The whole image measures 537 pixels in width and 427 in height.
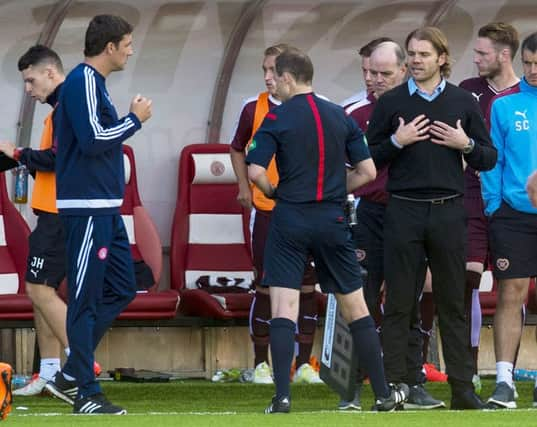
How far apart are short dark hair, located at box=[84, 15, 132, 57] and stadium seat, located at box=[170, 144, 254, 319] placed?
4.07 m

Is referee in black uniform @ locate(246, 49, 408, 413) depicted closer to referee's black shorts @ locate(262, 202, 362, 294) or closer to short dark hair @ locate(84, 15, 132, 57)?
referee's black shorts @ locate(262, 202, 362, 294)

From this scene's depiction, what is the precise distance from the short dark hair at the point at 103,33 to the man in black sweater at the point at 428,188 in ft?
4.68

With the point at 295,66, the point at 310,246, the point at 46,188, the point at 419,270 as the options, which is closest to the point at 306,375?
the point at 46,188

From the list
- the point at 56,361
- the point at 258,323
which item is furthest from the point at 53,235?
the point at 258,323

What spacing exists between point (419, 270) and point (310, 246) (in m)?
0.75

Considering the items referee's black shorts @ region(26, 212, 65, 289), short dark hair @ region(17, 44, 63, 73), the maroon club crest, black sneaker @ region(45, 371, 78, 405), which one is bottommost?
black sneaker @ region(45, 371, 78, 405)

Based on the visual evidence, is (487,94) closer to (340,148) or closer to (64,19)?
(340,148)

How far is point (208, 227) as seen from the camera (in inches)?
509

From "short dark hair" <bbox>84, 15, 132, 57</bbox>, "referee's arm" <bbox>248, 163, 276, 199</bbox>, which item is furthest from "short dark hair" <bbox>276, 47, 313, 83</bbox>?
"short dark hair" <bbox>84, 15, 132, 57</bbox>

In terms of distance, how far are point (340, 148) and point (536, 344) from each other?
4800mm

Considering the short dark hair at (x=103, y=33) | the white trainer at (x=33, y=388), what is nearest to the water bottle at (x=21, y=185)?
the white trainer at (x=33, y=388)

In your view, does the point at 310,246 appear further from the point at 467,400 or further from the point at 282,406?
the point at 467,400

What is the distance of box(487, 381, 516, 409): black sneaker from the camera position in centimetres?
924

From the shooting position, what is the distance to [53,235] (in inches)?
409
